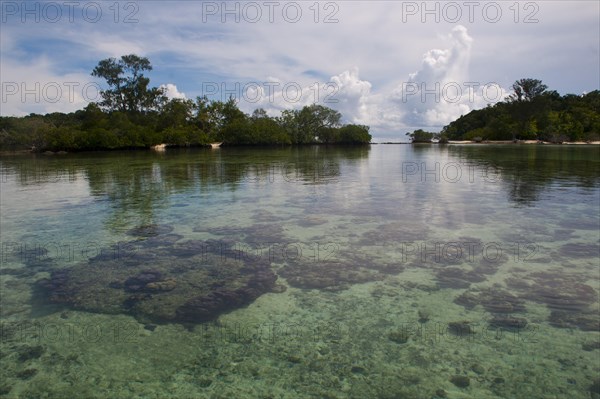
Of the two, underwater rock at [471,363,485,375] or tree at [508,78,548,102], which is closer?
underwater rock at [471,363,485,375]

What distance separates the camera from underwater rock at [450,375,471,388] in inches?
165

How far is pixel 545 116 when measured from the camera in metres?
85.9

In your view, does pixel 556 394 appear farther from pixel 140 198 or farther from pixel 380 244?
pixel 140 198

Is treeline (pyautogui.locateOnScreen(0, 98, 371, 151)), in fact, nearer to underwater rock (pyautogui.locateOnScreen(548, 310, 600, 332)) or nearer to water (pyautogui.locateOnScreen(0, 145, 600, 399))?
water (pyautogui.locateOnScreen(0, 145, 600, 399))

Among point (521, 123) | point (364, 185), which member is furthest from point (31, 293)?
point (521, 123)

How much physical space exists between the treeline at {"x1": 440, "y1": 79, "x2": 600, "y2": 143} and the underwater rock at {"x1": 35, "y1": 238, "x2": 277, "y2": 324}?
9687 cm

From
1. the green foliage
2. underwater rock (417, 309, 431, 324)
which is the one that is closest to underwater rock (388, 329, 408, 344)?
underwater rock (417, 309, 431, 324)

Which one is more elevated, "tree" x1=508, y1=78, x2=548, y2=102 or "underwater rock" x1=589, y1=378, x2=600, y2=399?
"tree" x1=508, y1=78, x2=548, y2=102

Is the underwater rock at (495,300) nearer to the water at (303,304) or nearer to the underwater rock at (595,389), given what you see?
the water at (303,304)

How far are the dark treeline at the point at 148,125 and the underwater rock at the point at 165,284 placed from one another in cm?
7284

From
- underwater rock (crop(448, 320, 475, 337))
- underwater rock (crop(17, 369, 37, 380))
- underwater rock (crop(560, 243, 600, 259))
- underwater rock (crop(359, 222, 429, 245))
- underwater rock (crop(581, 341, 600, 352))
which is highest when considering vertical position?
underwater rock (crop(359, 222, 429, 245))

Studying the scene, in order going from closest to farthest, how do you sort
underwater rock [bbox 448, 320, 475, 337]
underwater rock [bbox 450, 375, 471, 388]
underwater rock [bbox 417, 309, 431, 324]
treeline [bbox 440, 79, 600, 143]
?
underwater rock [bbox 450, 375, 471, 388] < underwater rock [bbox 448, 320, 475, 337] < underwater rock [bbox 417, 309, 431, 324] < treeline [bbox 440, 79, 600, 143]

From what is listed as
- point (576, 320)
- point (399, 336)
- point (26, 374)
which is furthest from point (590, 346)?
point (26, 374)

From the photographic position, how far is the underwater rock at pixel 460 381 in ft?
13.7
